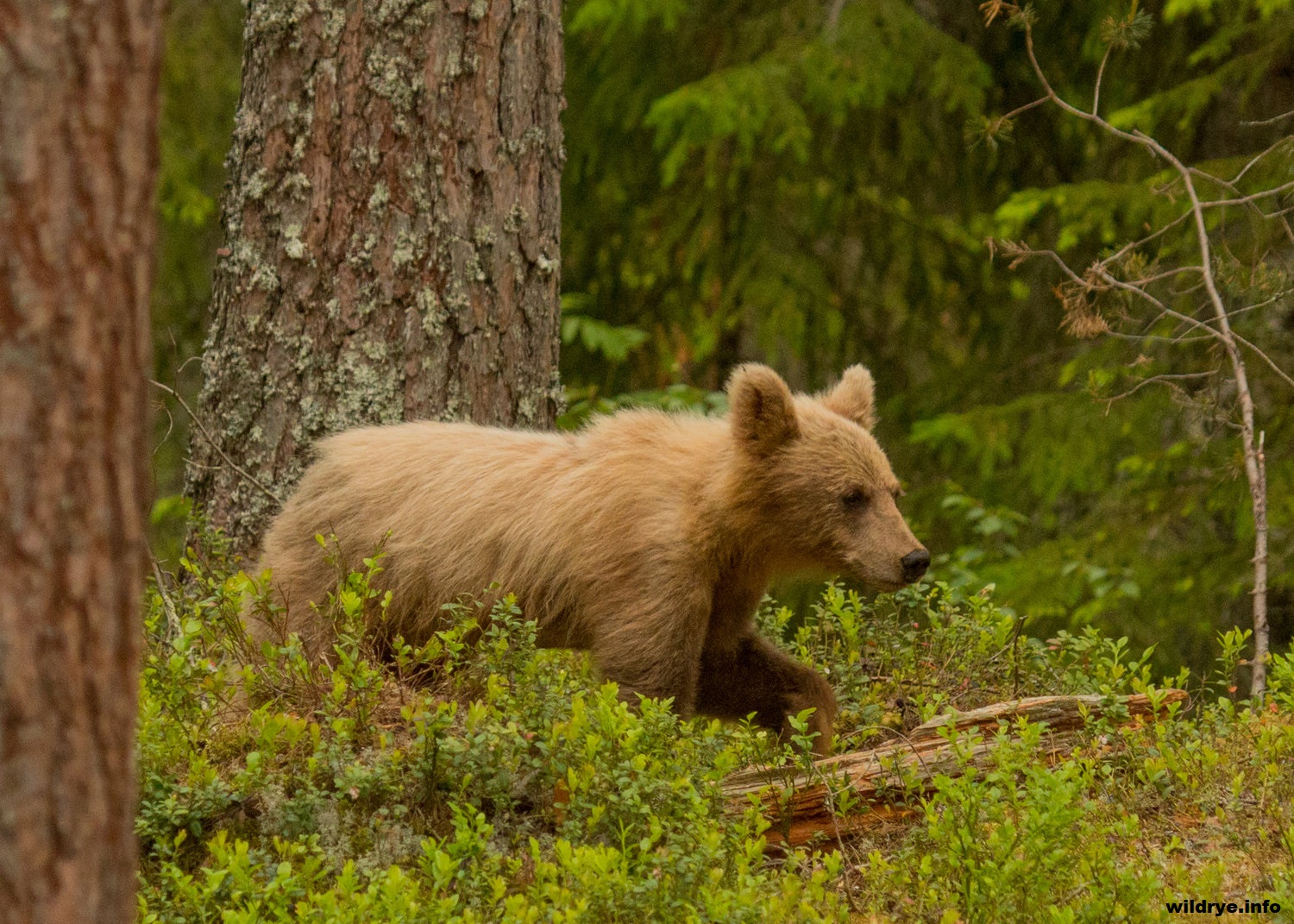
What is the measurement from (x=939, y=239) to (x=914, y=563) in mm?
7817

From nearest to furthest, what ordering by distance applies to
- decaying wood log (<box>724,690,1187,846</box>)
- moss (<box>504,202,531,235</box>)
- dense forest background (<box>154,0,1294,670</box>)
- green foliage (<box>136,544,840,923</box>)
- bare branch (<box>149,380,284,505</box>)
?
green foliage (<box>136,544,840,923</box>) < decaying wood log (<box>724,690,1187,846</box>) < bare branch (<box>149,380,284,505</box>) < moss (<box>504,202,531,235</box>) < dense forest background (<box>154,0,1294,670</box>)

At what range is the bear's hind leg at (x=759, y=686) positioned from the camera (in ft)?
18.2

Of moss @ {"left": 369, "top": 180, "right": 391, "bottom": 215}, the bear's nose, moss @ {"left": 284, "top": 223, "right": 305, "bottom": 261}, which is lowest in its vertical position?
the bear's nose

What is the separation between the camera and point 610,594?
533 centimetres

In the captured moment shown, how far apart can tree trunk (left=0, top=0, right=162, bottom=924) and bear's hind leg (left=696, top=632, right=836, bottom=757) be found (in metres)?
3.38

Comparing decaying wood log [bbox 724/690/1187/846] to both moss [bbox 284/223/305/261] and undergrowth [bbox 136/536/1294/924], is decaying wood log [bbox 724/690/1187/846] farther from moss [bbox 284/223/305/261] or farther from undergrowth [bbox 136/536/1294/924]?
moss [bbox 284/223/305/261]

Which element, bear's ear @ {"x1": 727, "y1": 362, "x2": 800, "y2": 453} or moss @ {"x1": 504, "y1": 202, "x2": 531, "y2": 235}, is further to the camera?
moss @ {"x1": 504, "y1": 202, "x2": 531, "y2": 235}

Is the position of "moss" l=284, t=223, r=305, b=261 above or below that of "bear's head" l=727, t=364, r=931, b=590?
above

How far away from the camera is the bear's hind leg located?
218 inches

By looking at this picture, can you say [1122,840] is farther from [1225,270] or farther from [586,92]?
[586,92]

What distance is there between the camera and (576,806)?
13.7 feet

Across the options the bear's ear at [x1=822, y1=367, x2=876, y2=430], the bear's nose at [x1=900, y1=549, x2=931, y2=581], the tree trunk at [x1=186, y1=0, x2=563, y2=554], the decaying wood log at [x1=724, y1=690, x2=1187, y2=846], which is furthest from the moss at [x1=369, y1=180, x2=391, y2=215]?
the decaying wood log at [x1=724, y1=690, x2=1187, y2=846]

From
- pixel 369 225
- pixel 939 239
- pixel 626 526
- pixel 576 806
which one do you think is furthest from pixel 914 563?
pixel 939 239

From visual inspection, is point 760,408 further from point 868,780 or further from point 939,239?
point 939,239
